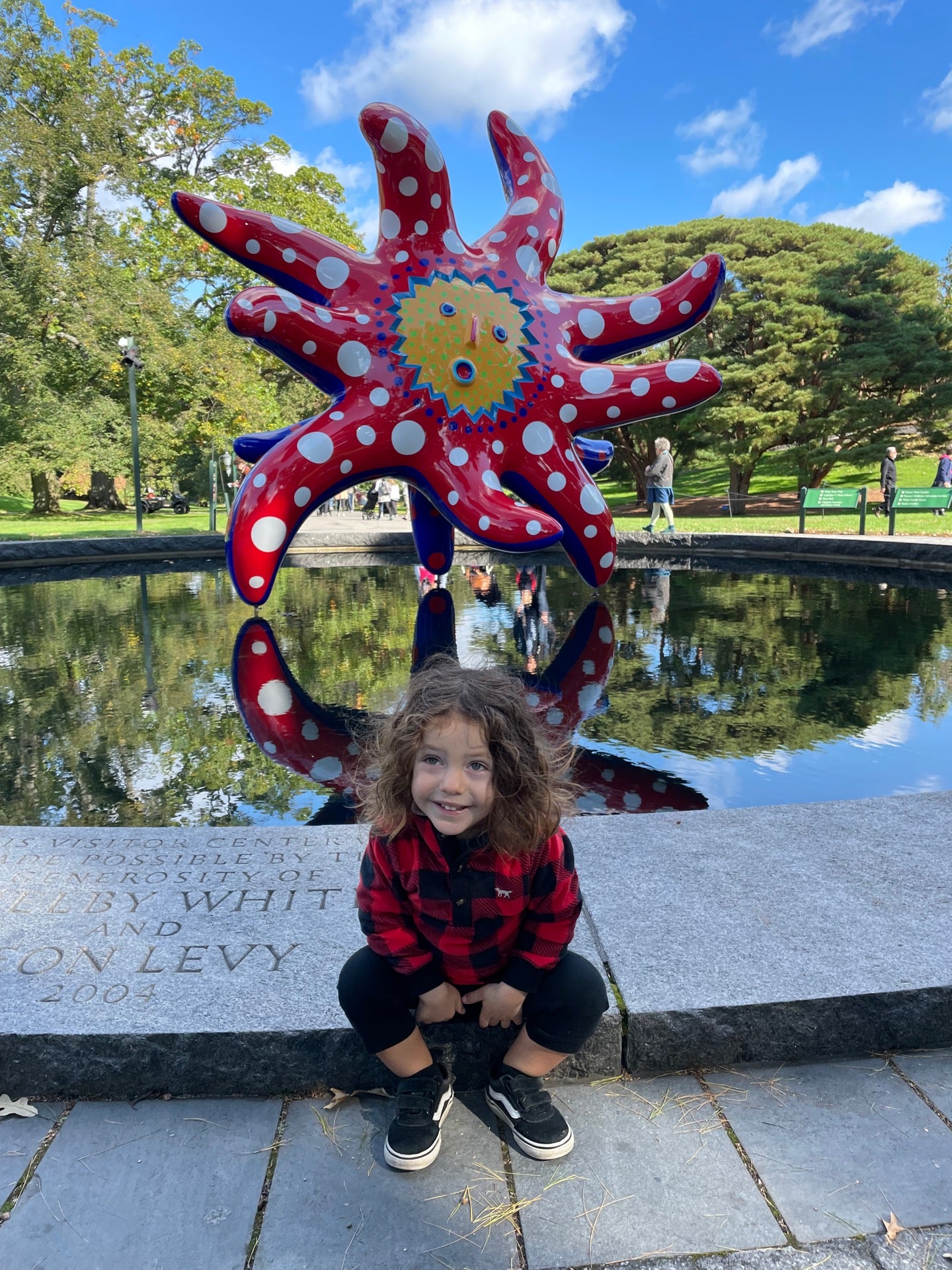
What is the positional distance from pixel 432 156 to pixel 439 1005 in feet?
21.0

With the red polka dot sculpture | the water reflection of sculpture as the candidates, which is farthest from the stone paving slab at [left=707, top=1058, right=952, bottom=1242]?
the red polka dot sculpture

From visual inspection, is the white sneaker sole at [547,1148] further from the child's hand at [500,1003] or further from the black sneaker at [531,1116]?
the child's hand at [500,1003]

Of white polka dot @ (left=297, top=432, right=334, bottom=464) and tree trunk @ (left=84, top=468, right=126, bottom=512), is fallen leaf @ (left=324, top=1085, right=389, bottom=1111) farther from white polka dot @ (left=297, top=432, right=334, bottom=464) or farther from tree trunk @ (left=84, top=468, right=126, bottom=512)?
tree trunk @ (left=84, top=468, right=126, bottom=512)

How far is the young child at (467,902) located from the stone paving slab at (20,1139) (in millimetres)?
727

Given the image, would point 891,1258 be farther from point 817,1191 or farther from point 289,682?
point 289,682

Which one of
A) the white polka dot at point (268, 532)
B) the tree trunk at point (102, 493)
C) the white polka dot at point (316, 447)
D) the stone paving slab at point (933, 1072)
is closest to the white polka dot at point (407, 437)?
the white polka dot at point (316, 447)

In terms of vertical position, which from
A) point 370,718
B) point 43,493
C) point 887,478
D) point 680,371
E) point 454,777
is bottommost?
point 370,718

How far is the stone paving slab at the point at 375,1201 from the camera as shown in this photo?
1.65m

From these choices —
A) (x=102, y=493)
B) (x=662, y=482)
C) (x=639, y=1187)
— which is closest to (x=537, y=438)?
(x=639, y=1187)

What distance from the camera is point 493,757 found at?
198cm

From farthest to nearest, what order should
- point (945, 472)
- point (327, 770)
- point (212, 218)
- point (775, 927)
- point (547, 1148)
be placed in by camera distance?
point (945, 472), point (212, 218), point (327, 770), point (775, 927), point (547, 1148)

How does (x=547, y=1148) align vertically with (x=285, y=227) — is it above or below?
below

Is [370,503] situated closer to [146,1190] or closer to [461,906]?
[461,906]

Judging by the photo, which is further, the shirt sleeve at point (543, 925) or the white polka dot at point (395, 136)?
the white polka dot at point (395, 136)
